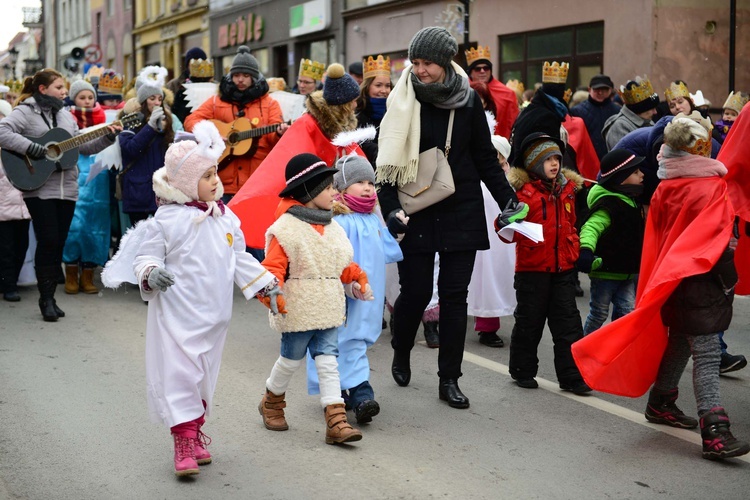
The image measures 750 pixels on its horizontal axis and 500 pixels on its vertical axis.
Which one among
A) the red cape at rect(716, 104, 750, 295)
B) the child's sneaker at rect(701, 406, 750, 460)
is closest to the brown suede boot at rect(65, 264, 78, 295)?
the red cape at rect(716, 104, 750, 295)

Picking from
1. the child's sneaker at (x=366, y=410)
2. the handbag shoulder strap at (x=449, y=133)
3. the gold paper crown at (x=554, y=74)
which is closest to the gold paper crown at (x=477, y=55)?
the gold paper crown at (x=554, y=74)

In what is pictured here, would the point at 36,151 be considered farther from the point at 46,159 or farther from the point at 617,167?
the point at 617,167

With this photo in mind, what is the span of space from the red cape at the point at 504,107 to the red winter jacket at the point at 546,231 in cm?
389

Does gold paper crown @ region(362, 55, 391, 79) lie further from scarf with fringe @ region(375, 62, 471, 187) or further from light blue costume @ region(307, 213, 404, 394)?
light blue costume @ region(307, 213, 404, 394)

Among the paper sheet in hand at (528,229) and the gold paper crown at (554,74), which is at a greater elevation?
the gold paper crown at (554,74)

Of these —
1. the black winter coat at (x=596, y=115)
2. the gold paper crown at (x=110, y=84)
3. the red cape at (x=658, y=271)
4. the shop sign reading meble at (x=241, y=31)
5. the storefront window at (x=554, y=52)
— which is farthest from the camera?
the shop sign reading meble at (x=241, y=31)

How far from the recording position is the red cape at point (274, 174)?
6.96m

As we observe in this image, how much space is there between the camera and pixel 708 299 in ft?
17.4

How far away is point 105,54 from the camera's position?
2110 inches

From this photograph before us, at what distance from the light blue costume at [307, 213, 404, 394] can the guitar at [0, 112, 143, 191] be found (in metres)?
4.04

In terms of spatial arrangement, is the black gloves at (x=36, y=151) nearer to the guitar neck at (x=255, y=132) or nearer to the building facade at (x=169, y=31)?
the guitar neck at (x=255, y=132)

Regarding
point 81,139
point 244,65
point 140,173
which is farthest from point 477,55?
point 81,139

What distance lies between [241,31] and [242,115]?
26592 millimetres

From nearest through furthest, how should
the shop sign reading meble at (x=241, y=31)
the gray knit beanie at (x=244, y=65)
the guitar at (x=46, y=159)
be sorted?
the guitar at (x=46, y=159)
the gray knit beanie at (x=244, y=65)
the shop sign reading meble at (x=241, y=31)
